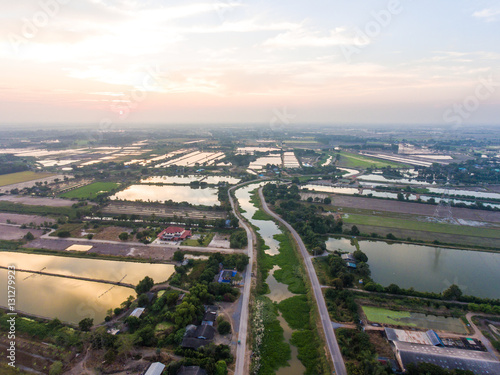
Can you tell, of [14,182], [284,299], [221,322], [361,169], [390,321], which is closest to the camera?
[221,322]

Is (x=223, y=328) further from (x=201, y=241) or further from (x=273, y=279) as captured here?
(x=201, y=241)

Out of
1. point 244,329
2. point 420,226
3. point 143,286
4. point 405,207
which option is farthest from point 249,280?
point 405,207

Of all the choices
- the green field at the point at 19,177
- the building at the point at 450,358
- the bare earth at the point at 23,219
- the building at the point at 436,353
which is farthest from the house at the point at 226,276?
the green field at the point at 19,177

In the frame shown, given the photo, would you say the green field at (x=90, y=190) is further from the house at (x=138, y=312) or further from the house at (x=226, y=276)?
the house at (x=226, y=276)

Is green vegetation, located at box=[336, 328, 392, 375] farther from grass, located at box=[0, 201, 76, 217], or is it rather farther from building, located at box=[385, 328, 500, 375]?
grass, located at box=[0, 201, 76, 217]

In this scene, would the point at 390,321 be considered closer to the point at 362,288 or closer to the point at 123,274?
the point at 362,288

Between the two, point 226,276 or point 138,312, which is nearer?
point 138,312

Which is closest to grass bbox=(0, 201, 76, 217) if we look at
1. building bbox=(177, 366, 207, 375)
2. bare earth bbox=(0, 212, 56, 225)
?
bare earth bbox=(0, 212, 56, 225)

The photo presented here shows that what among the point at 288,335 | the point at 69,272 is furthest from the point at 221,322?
the point at 69,272
